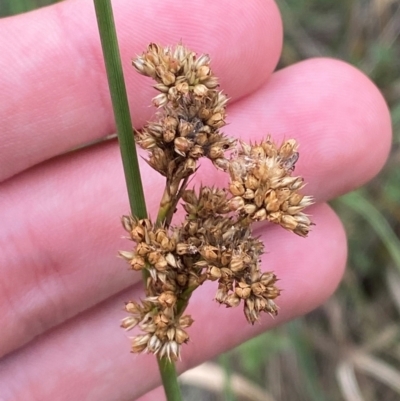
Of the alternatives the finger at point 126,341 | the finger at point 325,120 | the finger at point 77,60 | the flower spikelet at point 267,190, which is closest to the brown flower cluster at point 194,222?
the flower spikelet at point 267,190

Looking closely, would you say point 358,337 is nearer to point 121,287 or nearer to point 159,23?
point 121,287

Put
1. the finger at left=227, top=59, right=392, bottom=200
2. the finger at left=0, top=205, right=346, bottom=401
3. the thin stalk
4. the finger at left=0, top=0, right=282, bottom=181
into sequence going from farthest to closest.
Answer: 1. the finger at left=0, top=205, right=346, bottom=401
2. the finger at left=227, top=59, right=392, bottom=200
3. the finger at left=0, top=0, right=282, bottom=181
4. the thin stalk

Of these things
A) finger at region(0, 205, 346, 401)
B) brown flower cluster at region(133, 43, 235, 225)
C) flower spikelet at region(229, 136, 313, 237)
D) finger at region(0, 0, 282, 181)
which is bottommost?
finger at region(0, 205, 346, 401)

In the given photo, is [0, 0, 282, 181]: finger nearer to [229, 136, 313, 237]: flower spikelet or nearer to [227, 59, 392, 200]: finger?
[227, 59, 392, 200]: finger

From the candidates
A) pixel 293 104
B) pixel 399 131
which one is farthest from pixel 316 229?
pixel 399 131

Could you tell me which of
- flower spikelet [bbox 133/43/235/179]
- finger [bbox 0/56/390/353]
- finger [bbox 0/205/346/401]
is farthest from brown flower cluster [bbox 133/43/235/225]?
finger [bbox 0/205/346/401]

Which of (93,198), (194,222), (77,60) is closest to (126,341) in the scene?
(93,198)
